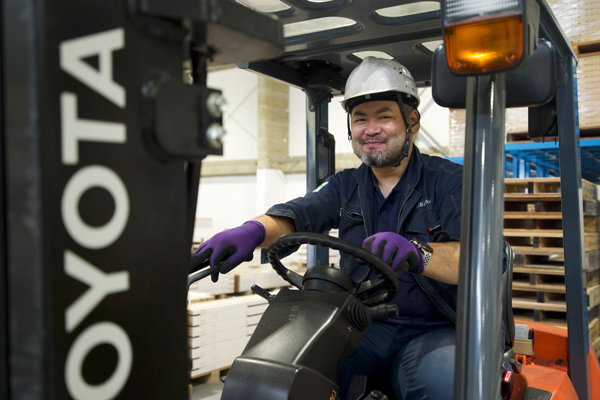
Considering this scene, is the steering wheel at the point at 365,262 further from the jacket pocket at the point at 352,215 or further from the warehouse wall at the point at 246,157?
the warehouse wall at the point at 246,157

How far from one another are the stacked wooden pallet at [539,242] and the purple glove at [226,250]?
107 inches

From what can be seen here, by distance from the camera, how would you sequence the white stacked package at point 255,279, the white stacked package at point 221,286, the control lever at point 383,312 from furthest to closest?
the white stacked package at point 255,279
the white stacked package at point 221,286
the control lever at point 383,312

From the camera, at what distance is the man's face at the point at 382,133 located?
7.81 ft

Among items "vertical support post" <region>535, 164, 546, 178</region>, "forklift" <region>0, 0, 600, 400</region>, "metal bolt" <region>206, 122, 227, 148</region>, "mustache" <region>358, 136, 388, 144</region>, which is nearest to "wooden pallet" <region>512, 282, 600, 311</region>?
"mustache" <region>358, 136, 388, 144</region>

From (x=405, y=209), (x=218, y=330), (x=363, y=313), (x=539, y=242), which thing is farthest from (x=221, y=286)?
(x=363, y=313)

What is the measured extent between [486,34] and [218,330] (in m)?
3.93

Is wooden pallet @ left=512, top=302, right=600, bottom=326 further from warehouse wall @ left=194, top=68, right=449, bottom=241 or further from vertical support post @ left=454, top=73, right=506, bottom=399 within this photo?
warehouse wall @ left=194, top=68, right=449, bottom=241

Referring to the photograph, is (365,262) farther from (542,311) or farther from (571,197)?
(542,311)

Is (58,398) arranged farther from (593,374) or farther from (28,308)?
(593,374)

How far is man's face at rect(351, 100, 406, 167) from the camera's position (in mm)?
2381

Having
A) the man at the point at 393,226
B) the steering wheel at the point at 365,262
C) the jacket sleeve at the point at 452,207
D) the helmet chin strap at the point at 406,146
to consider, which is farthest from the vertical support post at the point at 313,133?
the steering wheel at the point at 365,262

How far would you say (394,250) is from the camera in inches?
62.4

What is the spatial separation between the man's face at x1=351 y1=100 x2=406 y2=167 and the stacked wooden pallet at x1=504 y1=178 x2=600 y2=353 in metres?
1.93

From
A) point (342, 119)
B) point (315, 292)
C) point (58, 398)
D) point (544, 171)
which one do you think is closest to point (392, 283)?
point (315, 292)
